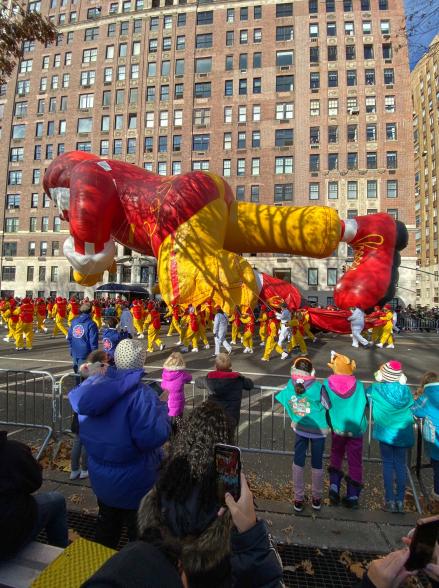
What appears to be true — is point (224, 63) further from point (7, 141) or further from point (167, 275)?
point (167, 275)

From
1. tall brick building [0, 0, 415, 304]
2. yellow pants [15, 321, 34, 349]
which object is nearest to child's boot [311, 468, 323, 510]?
yellow pants [15, 321, 34, 349]

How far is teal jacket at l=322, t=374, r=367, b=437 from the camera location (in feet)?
11.7

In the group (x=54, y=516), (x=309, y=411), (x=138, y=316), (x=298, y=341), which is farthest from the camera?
(x=138, y=316)

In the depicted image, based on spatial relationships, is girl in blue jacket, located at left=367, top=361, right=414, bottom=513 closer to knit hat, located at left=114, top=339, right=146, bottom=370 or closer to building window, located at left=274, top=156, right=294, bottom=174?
knit hat, located at left=114, top=339, right=146, bottom=370

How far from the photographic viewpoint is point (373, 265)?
12.8 m

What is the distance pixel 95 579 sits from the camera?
89cm

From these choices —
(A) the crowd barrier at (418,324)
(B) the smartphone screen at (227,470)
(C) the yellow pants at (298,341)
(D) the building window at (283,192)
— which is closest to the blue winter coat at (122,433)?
(B) the smartphone screen at (227,470)

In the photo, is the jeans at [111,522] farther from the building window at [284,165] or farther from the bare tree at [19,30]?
the building window at [284,165]

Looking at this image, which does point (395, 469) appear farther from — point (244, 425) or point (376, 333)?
point (376, 333)

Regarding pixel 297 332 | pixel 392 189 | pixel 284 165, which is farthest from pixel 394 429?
pixel 284 165

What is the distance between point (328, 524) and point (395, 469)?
89cm

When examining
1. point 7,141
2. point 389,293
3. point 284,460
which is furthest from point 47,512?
point 7,141

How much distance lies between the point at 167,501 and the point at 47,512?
1422 mm

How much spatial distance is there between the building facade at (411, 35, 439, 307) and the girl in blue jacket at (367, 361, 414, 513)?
57803 millimetres
